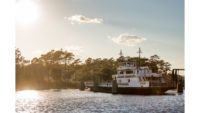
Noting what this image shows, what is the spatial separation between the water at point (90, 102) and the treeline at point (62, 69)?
2.2 inches

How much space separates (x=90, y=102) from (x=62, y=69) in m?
0.27

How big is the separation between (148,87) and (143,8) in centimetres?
49

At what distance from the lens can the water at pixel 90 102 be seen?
3.03 m

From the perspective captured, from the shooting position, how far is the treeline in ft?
9.91

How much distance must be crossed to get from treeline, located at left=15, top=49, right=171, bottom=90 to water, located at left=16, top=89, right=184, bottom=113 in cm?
6

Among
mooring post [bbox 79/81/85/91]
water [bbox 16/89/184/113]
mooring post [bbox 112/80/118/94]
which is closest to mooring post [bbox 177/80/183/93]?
water [bbox 16/89/184/113]

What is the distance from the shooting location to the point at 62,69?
3.11m

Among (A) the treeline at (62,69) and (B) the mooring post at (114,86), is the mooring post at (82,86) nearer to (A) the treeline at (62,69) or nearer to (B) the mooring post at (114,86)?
(A) the treeline at (62,69)

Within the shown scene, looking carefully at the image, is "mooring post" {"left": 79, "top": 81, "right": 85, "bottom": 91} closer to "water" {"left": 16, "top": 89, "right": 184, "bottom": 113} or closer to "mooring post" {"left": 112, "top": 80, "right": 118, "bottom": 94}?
"water" {"left": 16, "top": 89, "right": 184, "bottom": 113}

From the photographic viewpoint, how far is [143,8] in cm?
305

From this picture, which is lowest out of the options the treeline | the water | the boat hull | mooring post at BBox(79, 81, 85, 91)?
the water

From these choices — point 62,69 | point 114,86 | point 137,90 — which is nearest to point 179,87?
point 137,90

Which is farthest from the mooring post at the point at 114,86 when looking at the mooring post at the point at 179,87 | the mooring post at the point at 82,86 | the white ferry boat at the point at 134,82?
the mooring post at the point at 179,87
